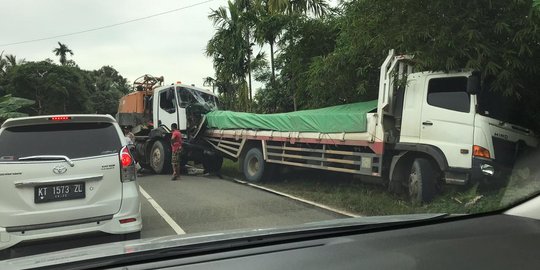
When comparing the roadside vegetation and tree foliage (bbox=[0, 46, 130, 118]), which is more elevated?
tree foliage (bbox=[0, 46, 130, 118])

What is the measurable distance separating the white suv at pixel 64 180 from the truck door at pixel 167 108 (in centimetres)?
999

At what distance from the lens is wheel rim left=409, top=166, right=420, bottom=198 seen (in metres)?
8.60

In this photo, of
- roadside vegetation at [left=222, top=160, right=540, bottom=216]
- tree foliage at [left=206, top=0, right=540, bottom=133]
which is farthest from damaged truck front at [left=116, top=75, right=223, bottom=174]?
tree foliage at [left=206, top=0, right=540, bottom=133]

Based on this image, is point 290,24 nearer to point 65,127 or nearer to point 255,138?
point 255,138

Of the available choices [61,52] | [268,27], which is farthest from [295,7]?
[61,52]

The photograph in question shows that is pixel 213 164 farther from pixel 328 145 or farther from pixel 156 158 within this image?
pixel 328 145

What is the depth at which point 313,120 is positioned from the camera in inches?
430

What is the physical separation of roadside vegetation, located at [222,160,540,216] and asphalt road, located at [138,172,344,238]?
0.62 m

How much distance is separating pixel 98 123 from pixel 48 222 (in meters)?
1.22

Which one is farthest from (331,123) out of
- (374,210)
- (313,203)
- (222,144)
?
(222,144)

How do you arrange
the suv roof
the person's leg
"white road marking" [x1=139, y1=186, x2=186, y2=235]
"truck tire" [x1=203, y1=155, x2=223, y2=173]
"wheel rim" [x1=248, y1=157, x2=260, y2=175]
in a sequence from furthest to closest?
"truck tire" [x1=203, y1=155, x2=223, y2=173]
the person's leg
"wheel rim" [x1=248, y1=157, x2=260, y2=175]
"white road marking" [x1=139, y1=186, x2=186, y2=235]
the suv roof

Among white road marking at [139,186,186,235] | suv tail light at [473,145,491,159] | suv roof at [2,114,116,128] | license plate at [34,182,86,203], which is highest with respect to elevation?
suv roof at [2,114,116,128]

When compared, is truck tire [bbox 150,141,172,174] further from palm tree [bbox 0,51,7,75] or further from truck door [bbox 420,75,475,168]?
palm tree [bbox 0,51,7,75]

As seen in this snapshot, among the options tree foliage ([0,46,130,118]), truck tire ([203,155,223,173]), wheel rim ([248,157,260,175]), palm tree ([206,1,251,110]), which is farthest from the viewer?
tree foliage ([0,46,130,118])
